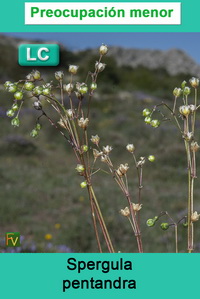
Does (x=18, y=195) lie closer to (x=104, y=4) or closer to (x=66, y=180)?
(x=66, y=180)

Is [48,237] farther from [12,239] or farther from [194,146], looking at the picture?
[194,146]

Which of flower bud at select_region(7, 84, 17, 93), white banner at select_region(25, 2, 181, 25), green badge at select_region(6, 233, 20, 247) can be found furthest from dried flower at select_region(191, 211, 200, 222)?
green badge at select_region(6, 233, 20, 247)

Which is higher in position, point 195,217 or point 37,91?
point 37,91

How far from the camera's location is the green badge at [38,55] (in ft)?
6.55

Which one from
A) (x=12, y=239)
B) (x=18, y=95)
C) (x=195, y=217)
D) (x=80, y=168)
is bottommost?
(x=12, y=239)

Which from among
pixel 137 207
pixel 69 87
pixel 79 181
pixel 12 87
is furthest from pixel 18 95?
pixel 79 181

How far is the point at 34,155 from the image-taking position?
9.45 m

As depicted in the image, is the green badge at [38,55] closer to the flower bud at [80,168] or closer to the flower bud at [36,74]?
the flower bud at [36,74]

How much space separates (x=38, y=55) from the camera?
6.54ft

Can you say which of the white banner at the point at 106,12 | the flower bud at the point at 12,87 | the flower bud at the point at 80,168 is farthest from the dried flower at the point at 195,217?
the white banner at the point at 106,12

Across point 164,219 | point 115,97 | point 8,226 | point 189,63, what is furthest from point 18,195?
point 189,63

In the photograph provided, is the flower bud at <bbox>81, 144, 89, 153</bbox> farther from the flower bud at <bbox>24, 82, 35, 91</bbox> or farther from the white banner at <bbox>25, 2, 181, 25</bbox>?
the white banner at <bbox>25, 2, 181, 25</bbox>

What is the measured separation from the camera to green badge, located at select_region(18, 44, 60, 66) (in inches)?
78.5

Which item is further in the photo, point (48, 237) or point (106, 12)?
point (48, 237)
